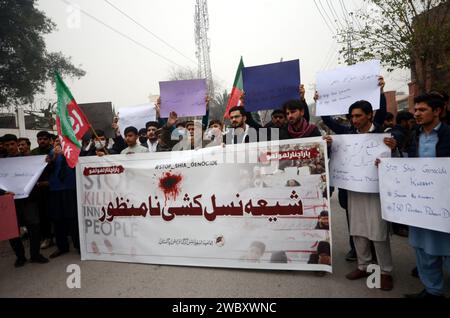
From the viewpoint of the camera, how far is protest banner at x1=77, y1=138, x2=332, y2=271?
323 centimetres

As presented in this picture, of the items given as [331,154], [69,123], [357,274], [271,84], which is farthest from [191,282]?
[271,84]

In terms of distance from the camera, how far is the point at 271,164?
3377 millimetres

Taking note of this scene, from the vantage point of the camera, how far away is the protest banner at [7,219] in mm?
3656

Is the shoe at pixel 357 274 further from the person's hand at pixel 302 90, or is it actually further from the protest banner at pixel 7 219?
the protest banner at pixel 7 219

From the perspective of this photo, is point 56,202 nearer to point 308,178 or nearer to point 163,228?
point 163,228

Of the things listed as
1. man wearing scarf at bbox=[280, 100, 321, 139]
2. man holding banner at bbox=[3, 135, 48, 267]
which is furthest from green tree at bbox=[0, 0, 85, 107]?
man wearing scarf at bbox=[280, 100, 321, 139]

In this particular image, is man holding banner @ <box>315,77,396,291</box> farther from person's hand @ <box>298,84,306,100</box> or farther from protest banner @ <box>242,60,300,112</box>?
protest banner @ <box>242,60,300,112</box>

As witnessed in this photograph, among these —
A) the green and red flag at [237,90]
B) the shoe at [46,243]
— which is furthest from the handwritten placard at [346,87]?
the shoe at [46,243]

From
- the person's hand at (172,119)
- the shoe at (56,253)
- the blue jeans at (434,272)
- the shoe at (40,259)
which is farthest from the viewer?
the person's hand at (172,119)

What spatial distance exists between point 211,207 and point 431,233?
217 cm

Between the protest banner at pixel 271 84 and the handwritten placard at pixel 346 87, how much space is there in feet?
1.36

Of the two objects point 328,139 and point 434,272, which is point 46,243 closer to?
point 328,139
